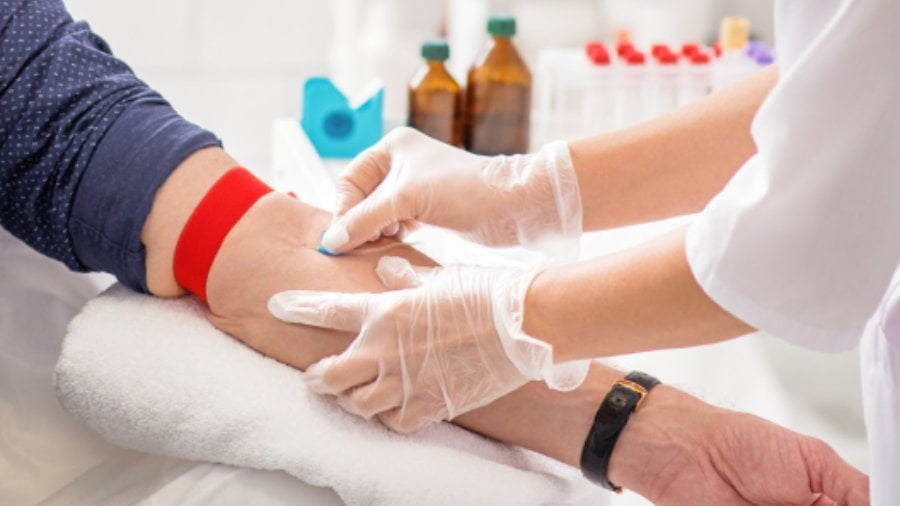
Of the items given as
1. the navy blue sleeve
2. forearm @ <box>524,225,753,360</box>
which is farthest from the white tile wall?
forearm @ <box>524,225,753,360</box>

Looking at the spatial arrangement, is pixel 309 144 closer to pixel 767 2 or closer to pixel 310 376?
pixel 310 376

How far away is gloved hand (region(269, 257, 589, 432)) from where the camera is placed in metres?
0.96

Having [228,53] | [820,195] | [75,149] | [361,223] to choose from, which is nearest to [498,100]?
[361,223]

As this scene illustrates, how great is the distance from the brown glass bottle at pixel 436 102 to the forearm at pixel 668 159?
694 millimetres

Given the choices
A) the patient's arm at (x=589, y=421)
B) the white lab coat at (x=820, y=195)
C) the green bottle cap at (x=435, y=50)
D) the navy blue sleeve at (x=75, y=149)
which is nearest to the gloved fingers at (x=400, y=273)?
the patient's arm at (x=589, y=421)

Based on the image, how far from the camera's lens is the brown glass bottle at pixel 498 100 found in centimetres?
183

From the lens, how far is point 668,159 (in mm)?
1140

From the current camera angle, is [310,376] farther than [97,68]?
No

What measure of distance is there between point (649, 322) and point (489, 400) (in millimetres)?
212

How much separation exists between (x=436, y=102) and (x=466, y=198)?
2.35 feet

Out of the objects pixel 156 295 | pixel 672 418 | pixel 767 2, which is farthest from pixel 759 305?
pixel 767 2

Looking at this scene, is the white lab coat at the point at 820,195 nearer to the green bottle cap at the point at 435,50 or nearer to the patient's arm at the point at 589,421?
the patient's arm at the point at 589,421

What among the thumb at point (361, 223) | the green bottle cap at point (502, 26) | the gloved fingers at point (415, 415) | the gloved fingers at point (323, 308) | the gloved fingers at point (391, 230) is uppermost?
the green bottle cap at point (502, 26)

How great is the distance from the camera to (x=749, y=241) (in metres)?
0.78
